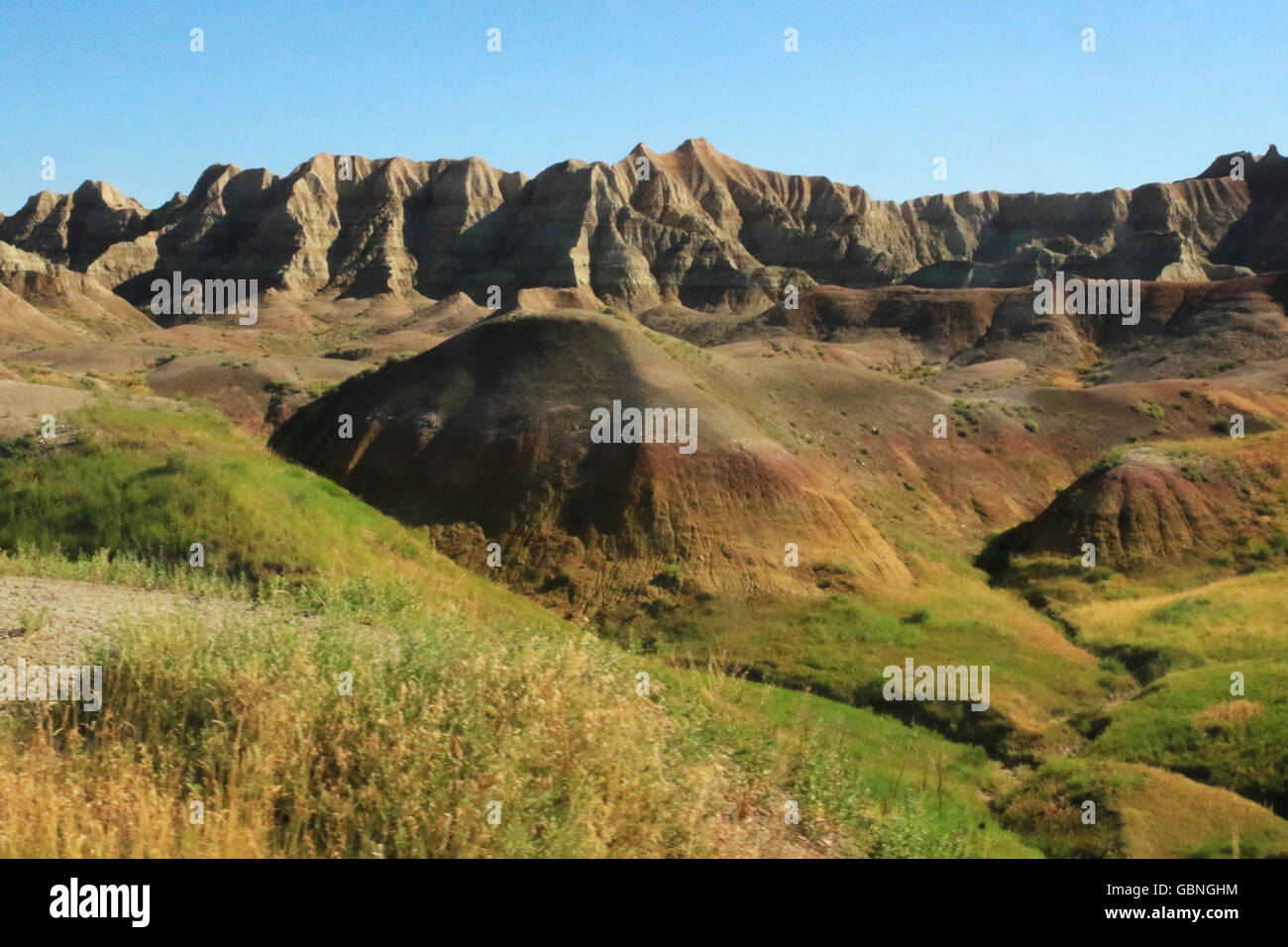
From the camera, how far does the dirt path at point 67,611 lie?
905 cm

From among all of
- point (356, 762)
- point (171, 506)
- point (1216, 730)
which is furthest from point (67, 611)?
point (1216, 730)

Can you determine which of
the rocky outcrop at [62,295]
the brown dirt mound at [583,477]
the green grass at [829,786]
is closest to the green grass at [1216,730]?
the green grass at [829,786]

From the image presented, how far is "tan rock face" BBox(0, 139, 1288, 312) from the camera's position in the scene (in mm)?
129875

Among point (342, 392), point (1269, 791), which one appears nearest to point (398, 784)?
point (1269, 791)

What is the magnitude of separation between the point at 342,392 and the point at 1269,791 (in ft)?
100

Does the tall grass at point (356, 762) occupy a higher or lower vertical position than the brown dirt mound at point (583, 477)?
lower

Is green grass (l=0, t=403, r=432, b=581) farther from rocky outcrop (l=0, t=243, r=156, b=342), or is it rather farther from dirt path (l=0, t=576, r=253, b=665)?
rocky outcrop (l=0, t=243, r=156, b=342)

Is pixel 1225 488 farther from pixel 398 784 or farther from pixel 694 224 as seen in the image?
pixel 694 224

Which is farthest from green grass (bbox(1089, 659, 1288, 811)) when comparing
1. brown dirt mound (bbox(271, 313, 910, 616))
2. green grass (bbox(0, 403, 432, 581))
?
green grass (bbox(0, 403, 432, 581))

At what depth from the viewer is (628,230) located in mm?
135750

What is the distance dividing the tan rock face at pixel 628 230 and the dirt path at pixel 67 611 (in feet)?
374

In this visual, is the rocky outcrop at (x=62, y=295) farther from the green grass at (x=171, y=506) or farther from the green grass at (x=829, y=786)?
the green grass at (x=829, y=786)

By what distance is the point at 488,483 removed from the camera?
31328mm

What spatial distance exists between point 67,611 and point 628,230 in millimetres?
129355
